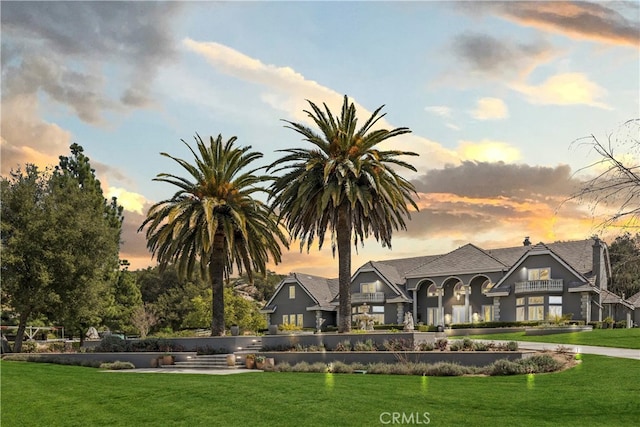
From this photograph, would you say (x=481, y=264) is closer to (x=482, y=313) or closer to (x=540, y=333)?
(x=482, y=313)

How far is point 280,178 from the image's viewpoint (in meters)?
36.2

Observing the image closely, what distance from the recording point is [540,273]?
2329 inches

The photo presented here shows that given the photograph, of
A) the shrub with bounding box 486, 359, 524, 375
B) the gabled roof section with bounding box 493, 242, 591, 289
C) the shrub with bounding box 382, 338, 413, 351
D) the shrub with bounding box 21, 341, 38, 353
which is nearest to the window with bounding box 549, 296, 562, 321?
the gabled roof section with bounding box 493, 242, 591, 289

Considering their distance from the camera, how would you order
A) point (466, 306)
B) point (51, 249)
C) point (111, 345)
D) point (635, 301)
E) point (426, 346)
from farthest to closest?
point (635, 301) < point (466, 306) < point (51, 249) < point (111, 345) < point (426, 346)

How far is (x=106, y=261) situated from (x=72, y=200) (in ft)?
16.6

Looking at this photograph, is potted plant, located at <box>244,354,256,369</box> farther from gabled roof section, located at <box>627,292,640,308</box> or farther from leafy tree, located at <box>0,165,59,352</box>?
gabled roof section, located at <box>627,292,640,308</box>

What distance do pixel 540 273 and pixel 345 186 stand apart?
32.8 m

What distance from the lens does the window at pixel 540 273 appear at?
193ft

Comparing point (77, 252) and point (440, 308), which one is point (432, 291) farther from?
point (77, 252)

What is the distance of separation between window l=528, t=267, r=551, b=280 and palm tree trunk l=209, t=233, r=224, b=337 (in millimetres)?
32424

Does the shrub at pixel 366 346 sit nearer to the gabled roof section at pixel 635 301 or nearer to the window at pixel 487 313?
the window at pixel 487 313

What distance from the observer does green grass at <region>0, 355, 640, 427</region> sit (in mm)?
15609

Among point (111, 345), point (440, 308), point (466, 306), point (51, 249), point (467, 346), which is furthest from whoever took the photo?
point (440, 308)

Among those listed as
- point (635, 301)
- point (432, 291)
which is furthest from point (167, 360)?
point (635, 301)
